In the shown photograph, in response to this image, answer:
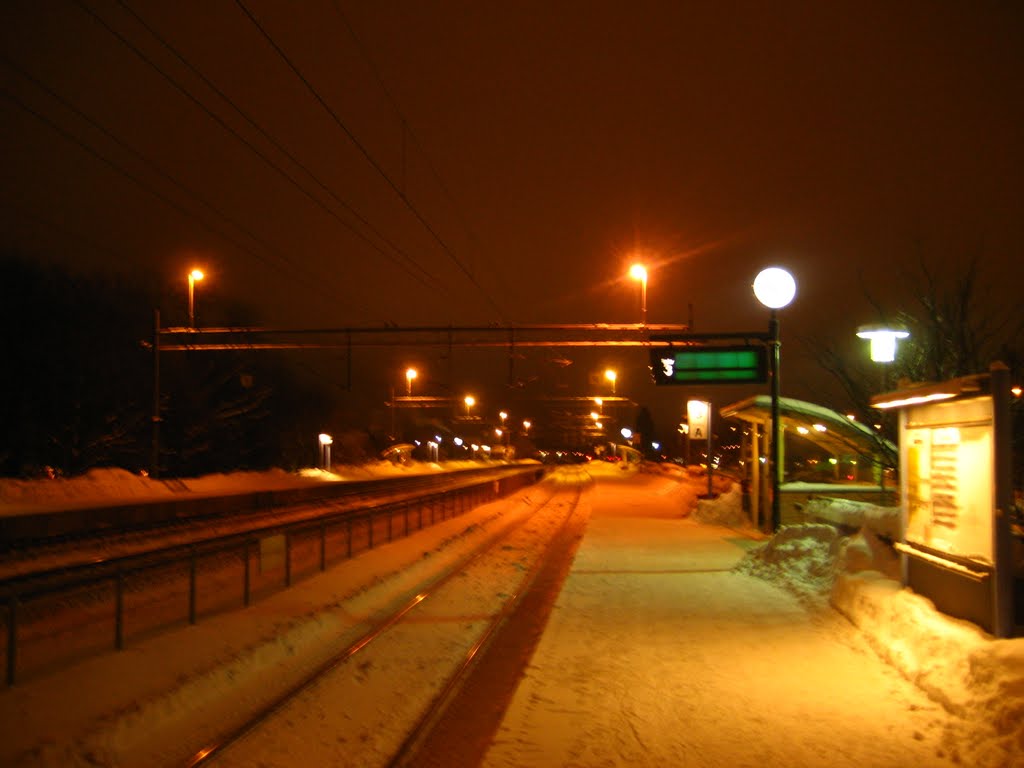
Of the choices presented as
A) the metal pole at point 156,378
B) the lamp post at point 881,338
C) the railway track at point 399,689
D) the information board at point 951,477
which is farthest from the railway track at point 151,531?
the lamp post at point 881,338

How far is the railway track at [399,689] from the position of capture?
6.86 meters

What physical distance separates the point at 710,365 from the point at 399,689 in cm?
1317

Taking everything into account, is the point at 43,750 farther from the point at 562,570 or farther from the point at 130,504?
the point at 130,504

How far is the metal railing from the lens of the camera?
29.5 ft

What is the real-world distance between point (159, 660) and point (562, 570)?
10.9 m

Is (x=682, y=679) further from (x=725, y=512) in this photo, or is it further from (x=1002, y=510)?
(x=725, y=512)

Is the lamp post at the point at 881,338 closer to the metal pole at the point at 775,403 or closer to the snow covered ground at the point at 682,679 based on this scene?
the metal pole at the point at 775,403

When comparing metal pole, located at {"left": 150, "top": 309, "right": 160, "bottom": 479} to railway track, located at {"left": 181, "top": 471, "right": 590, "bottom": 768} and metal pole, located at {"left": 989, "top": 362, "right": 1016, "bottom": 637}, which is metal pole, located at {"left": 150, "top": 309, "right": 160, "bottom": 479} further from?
metal pole, located at {"left": 989, "top": 362, "right": 1016, "bottom": 637}

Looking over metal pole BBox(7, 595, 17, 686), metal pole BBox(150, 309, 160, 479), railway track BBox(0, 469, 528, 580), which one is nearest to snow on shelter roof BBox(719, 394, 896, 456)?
railway track BBox(0, 469, 528, 580)

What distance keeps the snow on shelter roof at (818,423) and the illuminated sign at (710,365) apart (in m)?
1.24

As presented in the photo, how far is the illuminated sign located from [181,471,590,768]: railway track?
247 inches

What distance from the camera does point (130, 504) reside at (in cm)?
2645

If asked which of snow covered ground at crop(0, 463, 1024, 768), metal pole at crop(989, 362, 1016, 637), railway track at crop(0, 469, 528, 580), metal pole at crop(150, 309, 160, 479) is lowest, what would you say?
railway track at crop(0, 469, 528, 580)

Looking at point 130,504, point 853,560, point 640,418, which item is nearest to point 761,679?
point 853,560
